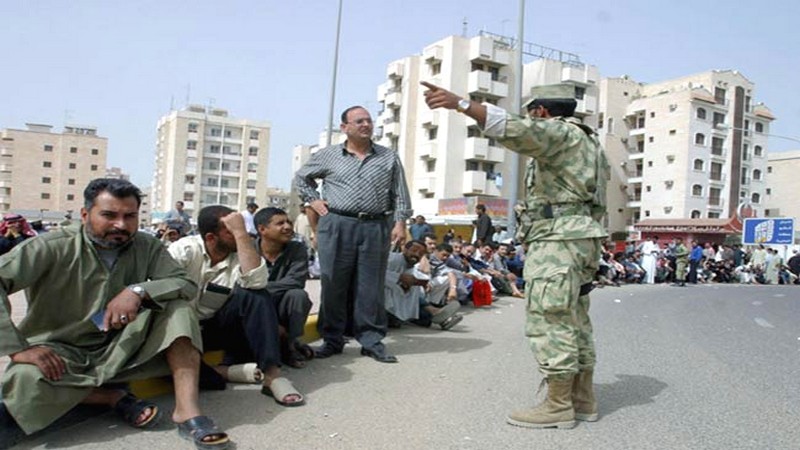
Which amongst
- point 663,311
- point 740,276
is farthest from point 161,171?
point 663,311

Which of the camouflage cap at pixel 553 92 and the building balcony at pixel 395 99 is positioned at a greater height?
the building balcony at pixel 395 99

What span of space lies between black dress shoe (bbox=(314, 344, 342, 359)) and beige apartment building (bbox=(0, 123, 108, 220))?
346 ft

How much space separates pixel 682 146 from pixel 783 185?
88.5ft

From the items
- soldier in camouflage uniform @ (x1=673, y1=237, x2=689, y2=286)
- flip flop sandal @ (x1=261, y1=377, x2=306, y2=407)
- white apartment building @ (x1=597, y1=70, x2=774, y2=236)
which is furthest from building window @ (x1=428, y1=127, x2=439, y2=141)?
flip flop sandal @ (x1=261, y1=377, x2=306, y2=407)

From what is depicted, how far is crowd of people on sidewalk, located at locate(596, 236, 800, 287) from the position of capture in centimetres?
2059

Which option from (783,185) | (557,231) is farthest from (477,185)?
(783,185)

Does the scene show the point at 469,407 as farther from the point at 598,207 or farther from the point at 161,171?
the point at 161,171

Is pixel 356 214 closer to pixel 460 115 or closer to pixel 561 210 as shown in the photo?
pixel 561 210

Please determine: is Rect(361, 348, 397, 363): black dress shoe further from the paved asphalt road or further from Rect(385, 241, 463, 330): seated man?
Rect(385, 241, 463, 330): seated man

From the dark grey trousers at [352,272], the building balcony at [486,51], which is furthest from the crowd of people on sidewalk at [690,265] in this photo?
the building balcony at [486,51]

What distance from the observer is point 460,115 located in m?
49.2

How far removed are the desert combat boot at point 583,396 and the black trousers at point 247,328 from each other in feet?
5.73

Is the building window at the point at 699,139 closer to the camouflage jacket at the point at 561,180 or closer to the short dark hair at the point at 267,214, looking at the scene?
the short dark hair at the point at 267,214

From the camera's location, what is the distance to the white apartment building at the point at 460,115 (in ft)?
157
